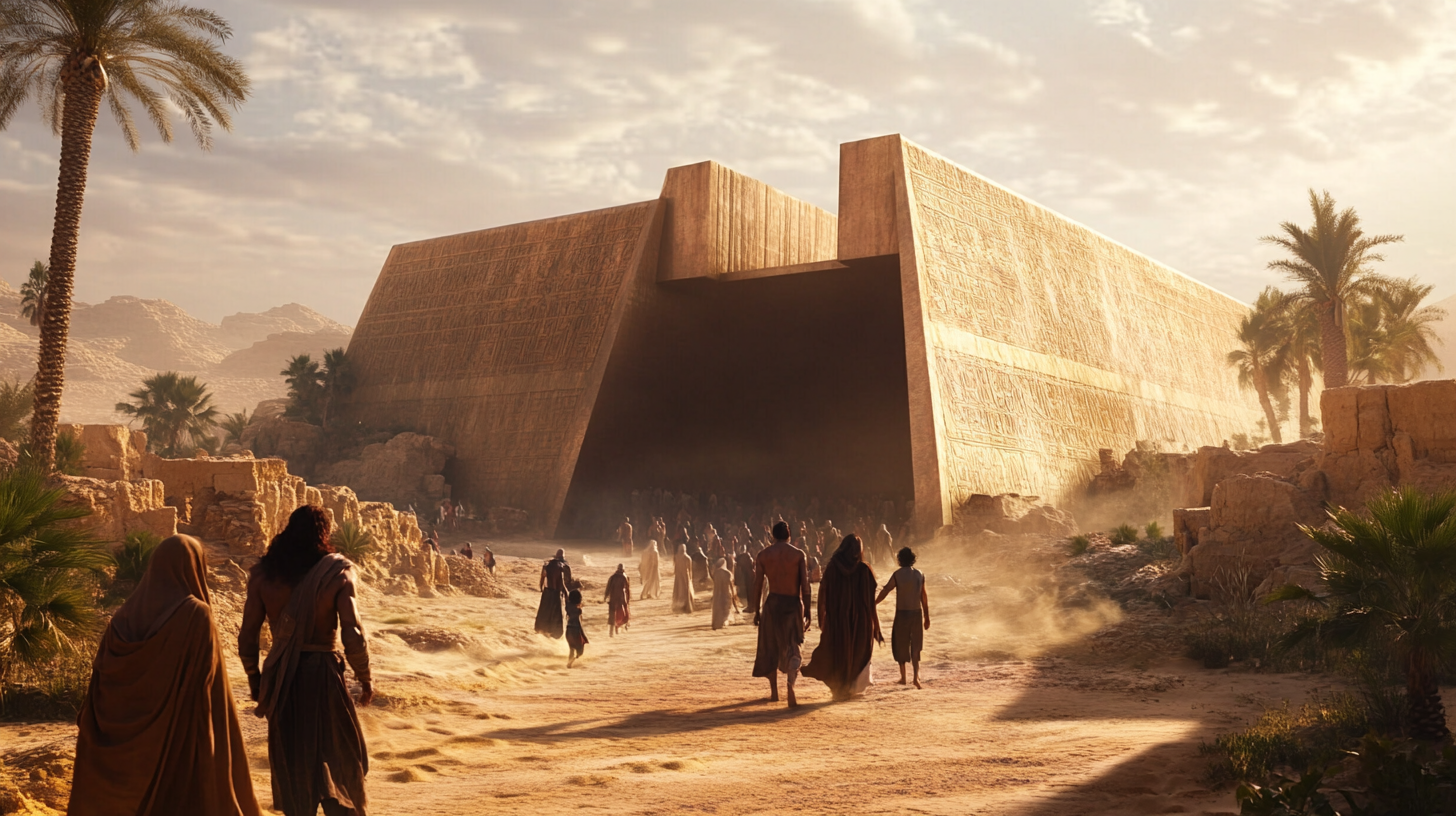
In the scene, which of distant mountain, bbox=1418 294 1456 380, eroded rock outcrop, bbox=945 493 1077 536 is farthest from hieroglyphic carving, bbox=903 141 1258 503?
distant mountain, bbox=1418 294 1456 380

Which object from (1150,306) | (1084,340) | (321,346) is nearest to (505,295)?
(1084,340)

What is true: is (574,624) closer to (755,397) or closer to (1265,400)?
(755,397)

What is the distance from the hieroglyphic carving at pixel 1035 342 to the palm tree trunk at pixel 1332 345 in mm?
5344

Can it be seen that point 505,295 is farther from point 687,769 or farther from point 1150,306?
point 687,769

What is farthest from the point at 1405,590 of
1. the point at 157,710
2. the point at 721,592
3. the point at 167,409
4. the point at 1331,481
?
the point at 167,409

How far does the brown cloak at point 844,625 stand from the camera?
9297 millimetres

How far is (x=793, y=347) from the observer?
40.5m

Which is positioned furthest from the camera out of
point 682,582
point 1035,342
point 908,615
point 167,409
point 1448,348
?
point 1448,348

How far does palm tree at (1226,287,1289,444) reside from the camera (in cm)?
4125

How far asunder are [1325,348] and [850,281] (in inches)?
530

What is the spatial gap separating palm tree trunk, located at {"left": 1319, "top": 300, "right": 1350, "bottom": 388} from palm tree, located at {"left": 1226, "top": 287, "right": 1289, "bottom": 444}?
7722 millimetres

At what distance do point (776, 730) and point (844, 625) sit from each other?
1.42 meters

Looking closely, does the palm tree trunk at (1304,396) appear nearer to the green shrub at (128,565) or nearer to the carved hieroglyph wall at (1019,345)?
the carved hieroglyph wall at (1019,345)

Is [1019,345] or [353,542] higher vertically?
[1019,345]
